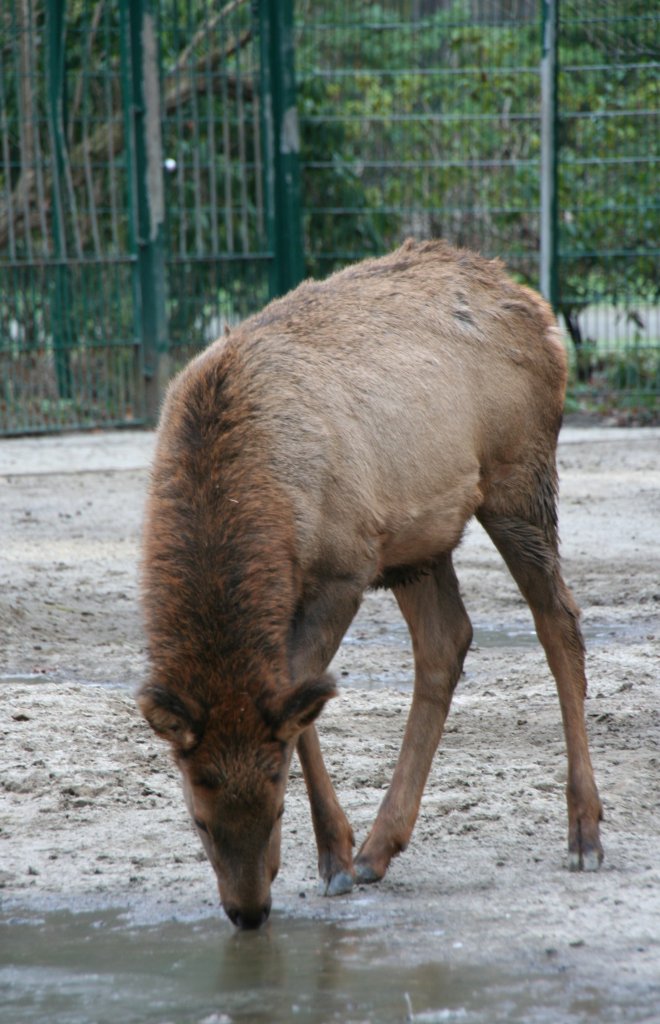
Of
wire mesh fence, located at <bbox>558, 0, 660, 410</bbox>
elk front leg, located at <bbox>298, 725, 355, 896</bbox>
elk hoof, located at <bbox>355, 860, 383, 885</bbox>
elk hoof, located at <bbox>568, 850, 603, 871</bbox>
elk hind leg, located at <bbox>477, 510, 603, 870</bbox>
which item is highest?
wire mesh fence, located at <bbox>558, 0, 660, 410</bbox>

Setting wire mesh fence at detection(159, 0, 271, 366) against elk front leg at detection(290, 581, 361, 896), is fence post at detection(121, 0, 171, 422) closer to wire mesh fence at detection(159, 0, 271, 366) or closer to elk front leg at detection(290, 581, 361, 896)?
wire mesh fence at detection(159, 0, 271, 366)

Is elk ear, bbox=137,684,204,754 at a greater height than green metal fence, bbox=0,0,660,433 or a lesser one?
lesser

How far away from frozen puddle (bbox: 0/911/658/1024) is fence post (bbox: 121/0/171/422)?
8.12 m

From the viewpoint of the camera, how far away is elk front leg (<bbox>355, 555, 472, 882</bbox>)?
4.38m

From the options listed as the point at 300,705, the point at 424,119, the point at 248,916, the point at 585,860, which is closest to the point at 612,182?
the point at 424,119

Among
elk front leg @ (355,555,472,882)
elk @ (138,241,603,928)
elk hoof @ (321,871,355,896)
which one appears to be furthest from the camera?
elk front leg @ (355,555,472,882)

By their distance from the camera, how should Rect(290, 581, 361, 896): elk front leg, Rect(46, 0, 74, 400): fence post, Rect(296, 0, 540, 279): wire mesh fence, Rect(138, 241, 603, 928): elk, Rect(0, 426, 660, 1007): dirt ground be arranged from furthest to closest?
Rect(296, 0, 540, 279): wire mesh fence < Rect(46, 0, 74, 400): fence post < Rect(0, 426, 660, 1007): dirt ground < Rect(290, 581, 361, 896): elk front leg < Rect(138, 241, 603, 928): elk

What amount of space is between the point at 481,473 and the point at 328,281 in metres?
0.80

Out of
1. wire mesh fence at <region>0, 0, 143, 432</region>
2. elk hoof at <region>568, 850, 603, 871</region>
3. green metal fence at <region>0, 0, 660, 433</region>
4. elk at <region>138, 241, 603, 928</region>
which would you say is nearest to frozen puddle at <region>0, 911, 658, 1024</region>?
elk at <region>138, 241, 603, 928</region>

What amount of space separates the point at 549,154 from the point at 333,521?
8.63m

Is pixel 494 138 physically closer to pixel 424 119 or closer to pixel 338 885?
pixel 424 119

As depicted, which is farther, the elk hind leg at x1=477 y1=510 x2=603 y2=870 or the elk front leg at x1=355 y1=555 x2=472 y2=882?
the elk hind leg at x1=477 y1=510 x2=603 y2=870

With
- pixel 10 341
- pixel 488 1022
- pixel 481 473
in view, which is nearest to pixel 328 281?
pixel 481 473

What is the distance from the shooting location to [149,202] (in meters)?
11.7
